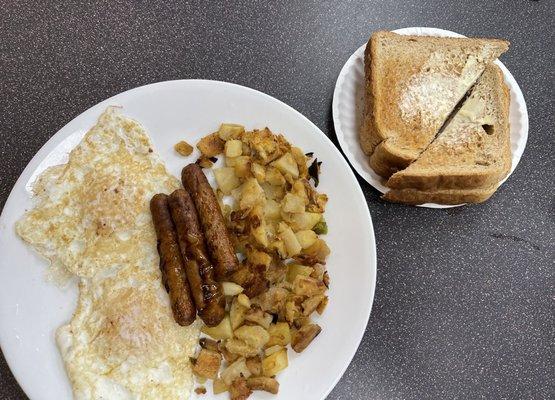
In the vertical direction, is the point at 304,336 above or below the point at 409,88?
below

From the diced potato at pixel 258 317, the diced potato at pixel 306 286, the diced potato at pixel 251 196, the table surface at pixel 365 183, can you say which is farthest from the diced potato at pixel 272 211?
the table surface at pixel 365 183

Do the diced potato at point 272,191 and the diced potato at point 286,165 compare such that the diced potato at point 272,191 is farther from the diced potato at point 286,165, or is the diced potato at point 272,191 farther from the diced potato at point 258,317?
the diced potato at point 258,317

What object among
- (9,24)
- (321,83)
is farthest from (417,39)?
(9,24)

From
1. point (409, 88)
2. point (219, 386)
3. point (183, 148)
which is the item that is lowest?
point (219, 386)

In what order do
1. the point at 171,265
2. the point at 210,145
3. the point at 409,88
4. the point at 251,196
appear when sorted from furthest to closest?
the point at 409,88 < the point at 210,145 < the point at 251,196 < the point at 171,265

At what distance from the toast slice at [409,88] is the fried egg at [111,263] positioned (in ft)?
3.07

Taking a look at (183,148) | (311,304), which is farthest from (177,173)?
(311,304)

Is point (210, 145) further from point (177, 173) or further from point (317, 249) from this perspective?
point (317, 249)

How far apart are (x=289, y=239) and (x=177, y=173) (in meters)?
0.56

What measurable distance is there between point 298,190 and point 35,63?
1.37 m

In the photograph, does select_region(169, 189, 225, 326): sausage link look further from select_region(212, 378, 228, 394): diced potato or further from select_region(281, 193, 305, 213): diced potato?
select_region(281, 193, 305, 213): diced potato

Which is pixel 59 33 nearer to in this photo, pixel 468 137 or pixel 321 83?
pixel 321 83

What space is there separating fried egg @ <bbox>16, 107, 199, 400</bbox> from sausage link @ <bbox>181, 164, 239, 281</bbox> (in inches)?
6.9

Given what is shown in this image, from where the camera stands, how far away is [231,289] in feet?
6.45
